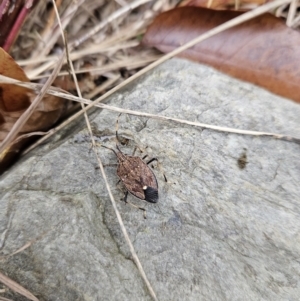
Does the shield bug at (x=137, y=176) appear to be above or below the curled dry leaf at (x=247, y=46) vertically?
below

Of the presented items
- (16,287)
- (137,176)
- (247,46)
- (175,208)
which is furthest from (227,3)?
(16,287)

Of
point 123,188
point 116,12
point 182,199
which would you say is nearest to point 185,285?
point 182,199

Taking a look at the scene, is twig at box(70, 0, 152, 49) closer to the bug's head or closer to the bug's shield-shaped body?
the bug's shield-shaped body

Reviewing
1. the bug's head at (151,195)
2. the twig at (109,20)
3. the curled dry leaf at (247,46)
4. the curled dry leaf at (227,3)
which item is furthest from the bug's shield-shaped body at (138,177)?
the curled dry leaf at (227,3)

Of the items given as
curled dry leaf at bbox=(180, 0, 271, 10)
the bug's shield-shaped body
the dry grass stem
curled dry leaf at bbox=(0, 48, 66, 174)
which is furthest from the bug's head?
curled dry leaf at bbox=(180, 0, 271, 10)

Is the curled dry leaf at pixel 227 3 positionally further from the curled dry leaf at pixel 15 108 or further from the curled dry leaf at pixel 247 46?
the curled dry leaf at pixel 15 108

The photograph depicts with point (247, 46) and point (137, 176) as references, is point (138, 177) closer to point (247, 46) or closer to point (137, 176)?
point (137, 176)
